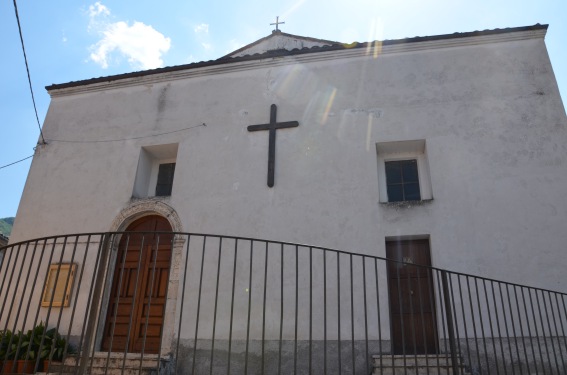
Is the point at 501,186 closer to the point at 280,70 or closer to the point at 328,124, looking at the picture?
the point at 328,124

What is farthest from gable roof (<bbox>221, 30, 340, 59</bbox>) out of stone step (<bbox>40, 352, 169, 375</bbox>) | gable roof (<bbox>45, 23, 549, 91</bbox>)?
stone step (<bbox>40, 352, 169, 375</bbox>)

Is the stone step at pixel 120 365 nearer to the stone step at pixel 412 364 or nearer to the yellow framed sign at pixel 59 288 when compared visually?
the yellow framed sign at pixel 59 288

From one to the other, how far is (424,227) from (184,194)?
3.99 metres

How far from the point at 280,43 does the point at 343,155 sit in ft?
16.2

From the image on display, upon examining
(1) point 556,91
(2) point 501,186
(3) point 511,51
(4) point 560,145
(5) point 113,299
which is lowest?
(5) point 113,299

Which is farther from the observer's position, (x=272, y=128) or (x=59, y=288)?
(x=272, y=128)

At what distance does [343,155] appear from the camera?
7582mm

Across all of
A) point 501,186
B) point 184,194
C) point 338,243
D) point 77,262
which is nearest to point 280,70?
point 184,194

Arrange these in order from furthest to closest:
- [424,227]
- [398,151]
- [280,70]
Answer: [280,70]
[398,151]
[424,227]

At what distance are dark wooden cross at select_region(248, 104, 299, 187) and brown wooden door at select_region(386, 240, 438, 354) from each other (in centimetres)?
223

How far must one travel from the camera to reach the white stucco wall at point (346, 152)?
668 centimetres

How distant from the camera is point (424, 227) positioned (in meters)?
Result: 6.81

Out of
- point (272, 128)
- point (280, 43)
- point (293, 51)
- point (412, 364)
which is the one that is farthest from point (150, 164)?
point (412, 364)

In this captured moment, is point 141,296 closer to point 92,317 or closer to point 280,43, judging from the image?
point 92,317
